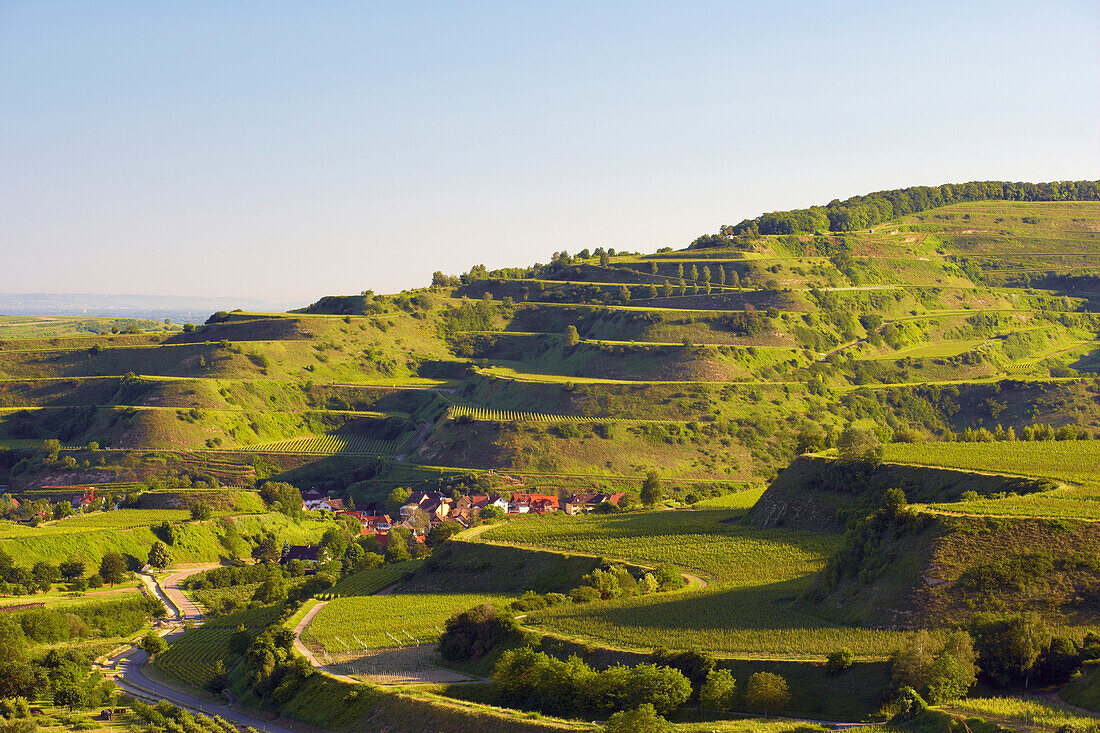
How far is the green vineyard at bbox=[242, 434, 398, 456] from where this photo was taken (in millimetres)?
145500

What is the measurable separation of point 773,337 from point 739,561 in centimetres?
10214

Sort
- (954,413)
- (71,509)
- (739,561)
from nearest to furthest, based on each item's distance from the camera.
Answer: (739,561), (71,509), (954,413)

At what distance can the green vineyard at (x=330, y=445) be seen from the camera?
146 metres

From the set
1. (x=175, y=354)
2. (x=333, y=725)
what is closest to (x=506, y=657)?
(x=333, y=725)

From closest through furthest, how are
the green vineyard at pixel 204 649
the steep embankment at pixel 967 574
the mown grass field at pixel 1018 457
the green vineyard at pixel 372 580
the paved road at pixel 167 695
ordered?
the steep embankment at pixel 967 574 → the paved road at pixel 167 695 → the mown grass field at pixel 1018 457 → the green vineyard at pixel 204 649 → the green vineyard at pixel 372 580

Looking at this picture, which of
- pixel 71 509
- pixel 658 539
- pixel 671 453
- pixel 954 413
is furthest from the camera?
pixel 954 413

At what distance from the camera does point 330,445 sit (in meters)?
149

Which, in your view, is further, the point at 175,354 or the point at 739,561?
the point at 175,354

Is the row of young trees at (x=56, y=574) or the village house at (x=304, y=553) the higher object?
the row of young trees at (x=56, y=574)

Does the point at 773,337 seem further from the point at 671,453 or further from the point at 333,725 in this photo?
the point at 333,725

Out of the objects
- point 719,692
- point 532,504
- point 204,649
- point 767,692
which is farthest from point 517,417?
point 767,692

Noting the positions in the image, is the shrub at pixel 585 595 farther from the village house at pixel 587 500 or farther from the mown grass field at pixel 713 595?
the village house at pixel 587 500

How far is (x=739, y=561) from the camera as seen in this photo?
64500 mm

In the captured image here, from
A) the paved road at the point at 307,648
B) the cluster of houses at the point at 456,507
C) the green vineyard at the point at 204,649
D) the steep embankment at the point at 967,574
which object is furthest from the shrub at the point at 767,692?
the cluster of houses at the point at 456,507
